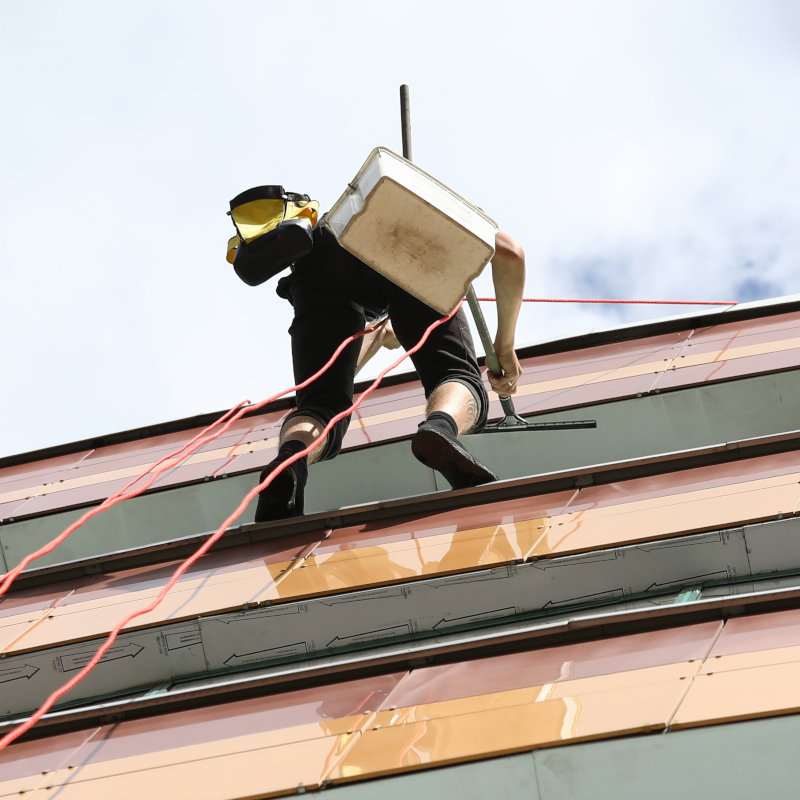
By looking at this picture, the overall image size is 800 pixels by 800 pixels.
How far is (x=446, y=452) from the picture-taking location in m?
3.72

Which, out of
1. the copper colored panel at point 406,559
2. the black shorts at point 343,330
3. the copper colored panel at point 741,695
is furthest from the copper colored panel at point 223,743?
the black shorts at point 343,330

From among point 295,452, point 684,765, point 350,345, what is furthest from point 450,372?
point 684,765

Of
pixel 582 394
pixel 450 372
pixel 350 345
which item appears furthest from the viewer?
pixel 582 394

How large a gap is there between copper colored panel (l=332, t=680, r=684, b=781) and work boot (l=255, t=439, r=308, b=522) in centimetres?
152

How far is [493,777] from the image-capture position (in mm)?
2262

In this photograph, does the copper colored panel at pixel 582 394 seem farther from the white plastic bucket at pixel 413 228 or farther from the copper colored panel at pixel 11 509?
the copper colored panel at pixel 11 509

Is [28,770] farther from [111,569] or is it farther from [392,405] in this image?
[392,405]

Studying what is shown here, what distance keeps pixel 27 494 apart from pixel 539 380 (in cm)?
→ 265

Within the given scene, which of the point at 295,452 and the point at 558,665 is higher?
the point at 295,452

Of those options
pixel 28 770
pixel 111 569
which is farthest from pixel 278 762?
pixel 111 569

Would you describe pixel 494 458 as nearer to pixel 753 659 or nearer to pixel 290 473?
pixel 290 473

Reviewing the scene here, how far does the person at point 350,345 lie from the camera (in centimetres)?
395

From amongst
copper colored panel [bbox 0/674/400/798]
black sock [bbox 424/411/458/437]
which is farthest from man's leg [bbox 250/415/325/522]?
copper colored panel [bbox 0/674/400/798]

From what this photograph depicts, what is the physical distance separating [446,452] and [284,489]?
63 cm
